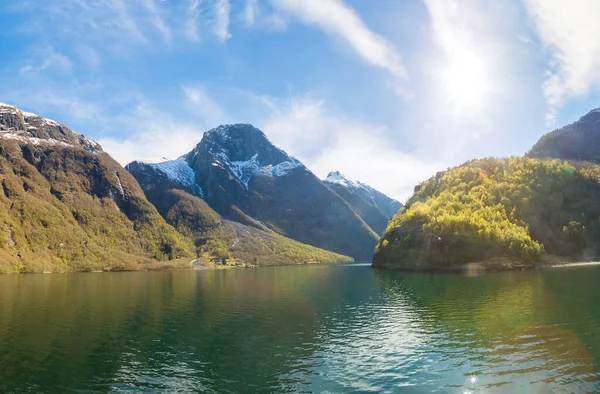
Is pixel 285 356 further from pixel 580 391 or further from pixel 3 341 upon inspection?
pixel 3 341

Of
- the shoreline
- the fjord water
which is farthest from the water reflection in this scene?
the shoreline

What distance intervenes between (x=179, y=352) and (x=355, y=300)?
55.8 metres

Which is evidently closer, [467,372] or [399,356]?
[467,372]

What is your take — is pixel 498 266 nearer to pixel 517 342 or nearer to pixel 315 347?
pixel 517 342

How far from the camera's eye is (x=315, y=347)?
51000 mm

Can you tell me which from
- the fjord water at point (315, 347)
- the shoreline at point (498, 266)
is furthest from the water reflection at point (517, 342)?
the shoreline at point (498, 266)

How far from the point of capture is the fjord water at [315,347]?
37625 millimetres

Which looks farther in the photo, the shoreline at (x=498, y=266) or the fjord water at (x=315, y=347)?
the shoreline at (x=498, y=266)

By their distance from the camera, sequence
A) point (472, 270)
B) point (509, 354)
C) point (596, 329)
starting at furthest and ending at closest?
point (472, 270), point (596, 329), point (509, 354)

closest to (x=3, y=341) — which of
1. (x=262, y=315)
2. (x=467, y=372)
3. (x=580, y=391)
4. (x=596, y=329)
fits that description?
(x=262, y=315)

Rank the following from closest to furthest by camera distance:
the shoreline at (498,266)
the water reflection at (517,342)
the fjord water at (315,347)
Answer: the water reflection at (517,342) → the fjord water at (315,347) → the shoreline at (498,266)

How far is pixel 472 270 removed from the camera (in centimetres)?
18162

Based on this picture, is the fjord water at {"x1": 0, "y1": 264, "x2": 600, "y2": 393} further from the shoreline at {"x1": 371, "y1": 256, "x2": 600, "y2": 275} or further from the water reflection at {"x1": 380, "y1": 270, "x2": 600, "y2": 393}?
the shoreline at {"x1": 371, "y1": 256, "x2": 600, "y2": 275}

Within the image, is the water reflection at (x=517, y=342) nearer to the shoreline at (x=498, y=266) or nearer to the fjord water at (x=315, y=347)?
the fjord water at (x=315, y=347)
